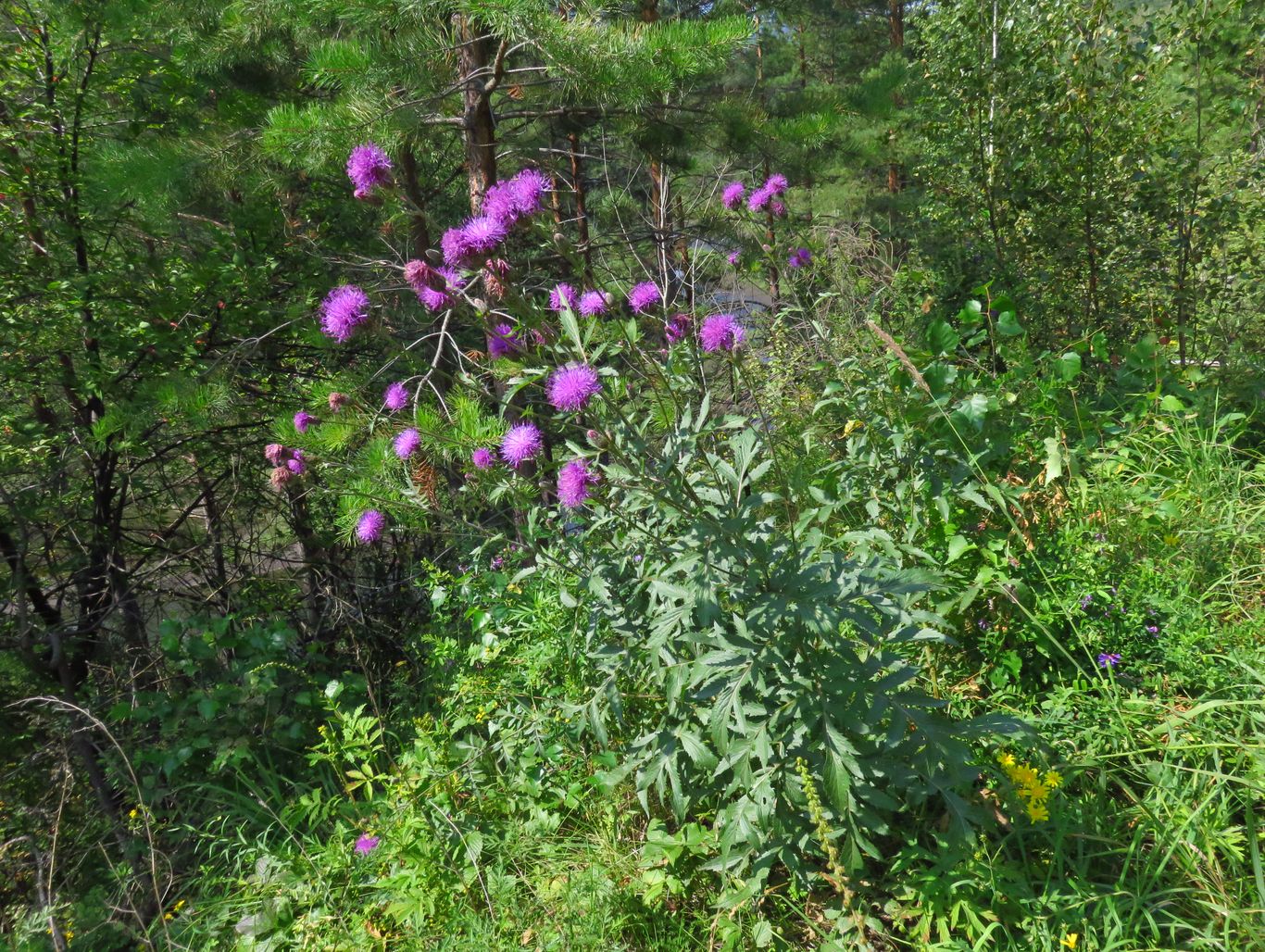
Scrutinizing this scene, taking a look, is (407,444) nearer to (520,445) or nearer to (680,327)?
(520,445)

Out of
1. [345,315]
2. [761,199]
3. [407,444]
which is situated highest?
[761,199]

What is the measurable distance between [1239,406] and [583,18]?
3455mm

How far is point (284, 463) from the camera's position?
3.18 metres

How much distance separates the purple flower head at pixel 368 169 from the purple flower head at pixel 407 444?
84 cm

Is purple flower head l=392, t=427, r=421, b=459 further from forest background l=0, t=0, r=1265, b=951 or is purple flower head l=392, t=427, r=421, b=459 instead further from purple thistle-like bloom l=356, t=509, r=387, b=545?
purple thistle-like bloom l=356, t=509, r=387, b=545

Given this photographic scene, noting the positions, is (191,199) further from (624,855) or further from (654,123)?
(624,855)

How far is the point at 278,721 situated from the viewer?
130 inches

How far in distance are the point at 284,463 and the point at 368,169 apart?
132cm

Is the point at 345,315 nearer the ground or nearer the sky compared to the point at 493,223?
nearer the ground

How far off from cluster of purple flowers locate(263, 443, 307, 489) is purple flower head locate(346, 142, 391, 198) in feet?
3.82

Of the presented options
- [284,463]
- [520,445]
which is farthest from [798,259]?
[284,463]

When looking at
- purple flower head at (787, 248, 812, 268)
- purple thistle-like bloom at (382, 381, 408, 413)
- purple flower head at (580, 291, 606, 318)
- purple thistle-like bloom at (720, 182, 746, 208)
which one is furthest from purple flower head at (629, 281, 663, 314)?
purple flower head at (787, 248, 812, 268)

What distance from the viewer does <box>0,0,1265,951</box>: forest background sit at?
5.83ft

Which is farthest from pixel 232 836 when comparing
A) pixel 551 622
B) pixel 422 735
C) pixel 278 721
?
pixel 551 622
